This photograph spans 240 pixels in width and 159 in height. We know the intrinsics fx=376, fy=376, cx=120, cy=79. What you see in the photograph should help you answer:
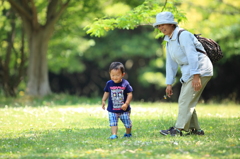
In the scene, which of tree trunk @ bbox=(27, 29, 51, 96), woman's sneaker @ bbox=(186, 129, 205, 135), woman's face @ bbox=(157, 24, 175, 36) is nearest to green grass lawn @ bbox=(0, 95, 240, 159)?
woman's sneaker @ bbox=(186, 129, 205, 135)

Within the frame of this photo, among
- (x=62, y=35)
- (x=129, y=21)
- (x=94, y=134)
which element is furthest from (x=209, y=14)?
(x=94, y=134)

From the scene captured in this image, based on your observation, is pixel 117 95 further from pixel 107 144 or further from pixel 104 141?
pixel 107 144

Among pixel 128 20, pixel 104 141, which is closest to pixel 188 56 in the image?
pixel 104 141

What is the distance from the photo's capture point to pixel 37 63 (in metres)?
19.0

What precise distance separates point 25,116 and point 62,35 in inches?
433

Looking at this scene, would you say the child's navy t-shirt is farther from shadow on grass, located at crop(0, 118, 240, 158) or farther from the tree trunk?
the tree trunk

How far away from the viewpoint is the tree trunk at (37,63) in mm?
18750

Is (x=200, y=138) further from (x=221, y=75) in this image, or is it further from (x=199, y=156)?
(x=221, y=75)

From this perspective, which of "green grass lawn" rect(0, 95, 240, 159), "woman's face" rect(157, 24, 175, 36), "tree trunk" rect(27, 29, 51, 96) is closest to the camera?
"green grass lawn" rect(0, 95, 240, 159)

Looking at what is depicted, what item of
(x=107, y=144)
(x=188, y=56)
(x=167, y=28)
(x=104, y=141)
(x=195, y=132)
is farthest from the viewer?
(x=195, y=132)

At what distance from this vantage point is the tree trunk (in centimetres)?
1875

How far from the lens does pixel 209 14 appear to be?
22.9 meters

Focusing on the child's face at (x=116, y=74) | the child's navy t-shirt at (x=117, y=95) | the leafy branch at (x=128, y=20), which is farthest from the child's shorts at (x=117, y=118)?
the leafy branch at (x=128, y=20)

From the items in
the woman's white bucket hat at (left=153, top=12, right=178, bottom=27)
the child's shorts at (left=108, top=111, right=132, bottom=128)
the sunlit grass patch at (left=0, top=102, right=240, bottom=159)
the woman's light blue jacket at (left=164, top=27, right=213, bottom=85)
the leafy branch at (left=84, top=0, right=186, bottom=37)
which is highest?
the leafy branch at (left=84, top=0, right=186, bottom=37)
